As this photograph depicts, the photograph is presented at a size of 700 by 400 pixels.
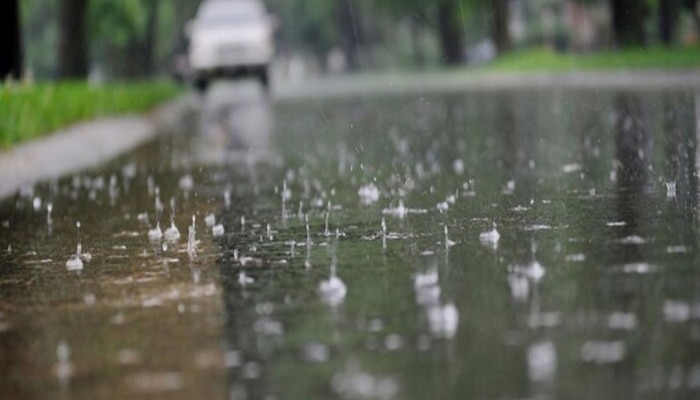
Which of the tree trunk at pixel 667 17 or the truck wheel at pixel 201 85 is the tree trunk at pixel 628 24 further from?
the truck wheel at pixel 201 85

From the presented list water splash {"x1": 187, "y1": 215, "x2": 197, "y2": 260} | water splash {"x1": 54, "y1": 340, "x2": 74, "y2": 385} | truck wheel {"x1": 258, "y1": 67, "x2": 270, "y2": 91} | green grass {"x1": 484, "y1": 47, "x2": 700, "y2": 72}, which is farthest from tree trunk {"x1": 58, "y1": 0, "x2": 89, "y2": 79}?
water splash {"x1": 54, "y1": 340, "x2": 74, "y2": 385}

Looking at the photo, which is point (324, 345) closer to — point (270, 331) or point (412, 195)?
point (270, 331)

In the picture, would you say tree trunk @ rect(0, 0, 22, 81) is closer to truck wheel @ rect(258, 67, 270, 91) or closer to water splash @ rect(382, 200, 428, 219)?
water splash @ rect(382, 200, 428, 219)

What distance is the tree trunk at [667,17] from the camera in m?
57.3

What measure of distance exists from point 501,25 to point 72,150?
4801 cm

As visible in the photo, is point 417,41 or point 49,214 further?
point 417,41

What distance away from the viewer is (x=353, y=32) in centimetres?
11000

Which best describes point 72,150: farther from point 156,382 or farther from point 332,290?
Result: point 156,382

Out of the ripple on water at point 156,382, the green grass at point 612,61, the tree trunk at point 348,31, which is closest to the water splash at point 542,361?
the ripple on water at point 156,382

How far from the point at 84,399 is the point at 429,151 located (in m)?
14.1

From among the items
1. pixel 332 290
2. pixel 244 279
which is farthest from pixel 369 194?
pixel 332 290

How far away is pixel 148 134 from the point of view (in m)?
28.5

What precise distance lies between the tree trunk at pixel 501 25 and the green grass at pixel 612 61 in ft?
14.0

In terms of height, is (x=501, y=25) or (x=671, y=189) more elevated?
(x=501, y=25)
